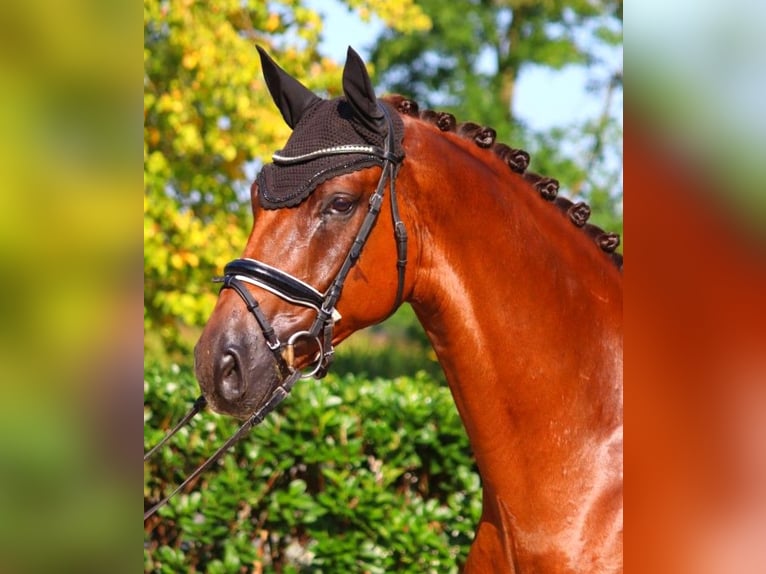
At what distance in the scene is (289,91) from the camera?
2.70 meters

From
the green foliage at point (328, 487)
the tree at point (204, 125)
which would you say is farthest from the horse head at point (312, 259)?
the tree at point (204, 125)

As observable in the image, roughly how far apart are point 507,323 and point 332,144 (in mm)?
683

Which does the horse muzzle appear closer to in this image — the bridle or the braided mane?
the bridle

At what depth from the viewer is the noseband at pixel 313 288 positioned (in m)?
2.31

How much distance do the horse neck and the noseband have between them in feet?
0.28

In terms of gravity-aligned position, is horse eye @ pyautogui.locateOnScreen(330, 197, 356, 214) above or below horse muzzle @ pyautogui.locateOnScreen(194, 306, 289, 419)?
above

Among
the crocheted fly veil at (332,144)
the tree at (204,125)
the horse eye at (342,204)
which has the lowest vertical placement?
the horse eye at (342,204)

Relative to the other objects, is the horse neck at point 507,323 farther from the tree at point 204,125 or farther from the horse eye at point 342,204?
the tree at point 204,125

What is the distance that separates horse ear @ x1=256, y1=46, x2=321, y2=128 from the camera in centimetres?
269

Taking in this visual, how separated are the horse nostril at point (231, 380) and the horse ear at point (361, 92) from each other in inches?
29.3

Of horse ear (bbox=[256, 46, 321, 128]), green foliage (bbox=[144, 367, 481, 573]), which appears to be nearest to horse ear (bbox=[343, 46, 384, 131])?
horse ear (bbox=[256, 46, 321, 128])
